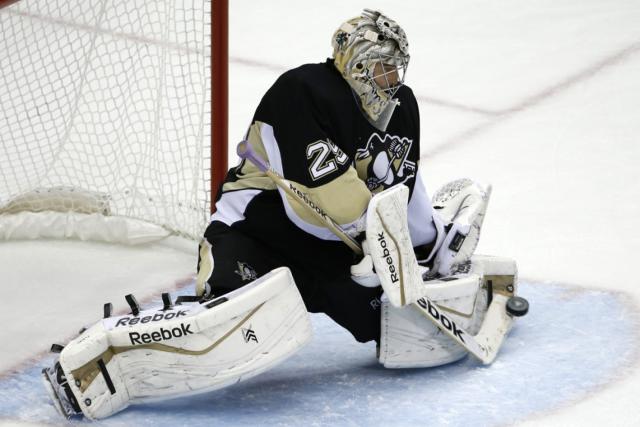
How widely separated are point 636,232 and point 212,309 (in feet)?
5.44

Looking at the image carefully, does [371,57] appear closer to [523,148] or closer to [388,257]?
[388,257]

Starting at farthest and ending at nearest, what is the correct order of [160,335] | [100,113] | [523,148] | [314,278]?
[523,148] → [100,113] → [314,278] → [160,335]

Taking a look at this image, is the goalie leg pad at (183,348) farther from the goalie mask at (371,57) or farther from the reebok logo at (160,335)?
the goalie mask at (371,57)

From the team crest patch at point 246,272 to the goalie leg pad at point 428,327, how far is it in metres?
0.29

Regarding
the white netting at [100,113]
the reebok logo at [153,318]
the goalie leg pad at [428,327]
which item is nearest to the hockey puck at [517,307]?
the goalie leg pad at [428,327]

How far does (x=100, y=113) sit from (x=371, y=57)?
4.91 feet

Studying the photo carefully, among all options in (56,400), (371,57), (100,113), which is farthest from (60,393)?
(100,113)

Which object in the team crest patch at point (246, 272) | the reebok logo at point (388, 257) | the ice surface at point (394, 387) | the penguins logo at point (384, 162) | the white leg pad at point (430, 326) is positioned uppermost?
the penguins logo at point (384, 162)

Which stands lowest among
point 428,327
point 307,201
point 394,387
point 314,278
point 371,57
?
point 394,387

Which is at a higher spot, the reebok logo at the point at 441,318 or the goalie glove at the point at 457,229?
the goalie glove at the point at 457,229

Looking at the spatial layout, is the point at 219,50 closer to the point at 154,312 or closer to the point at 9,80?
the point at 9,80

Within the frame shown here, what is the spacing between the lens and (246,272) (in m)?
2.76

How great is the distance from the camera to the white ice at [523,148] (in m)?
3.10

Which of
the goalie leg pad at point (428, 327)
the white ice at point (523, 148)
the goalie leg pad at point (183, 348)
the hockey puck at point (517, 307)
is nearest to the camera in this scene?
the goalie leg pad at point (183, 348)
